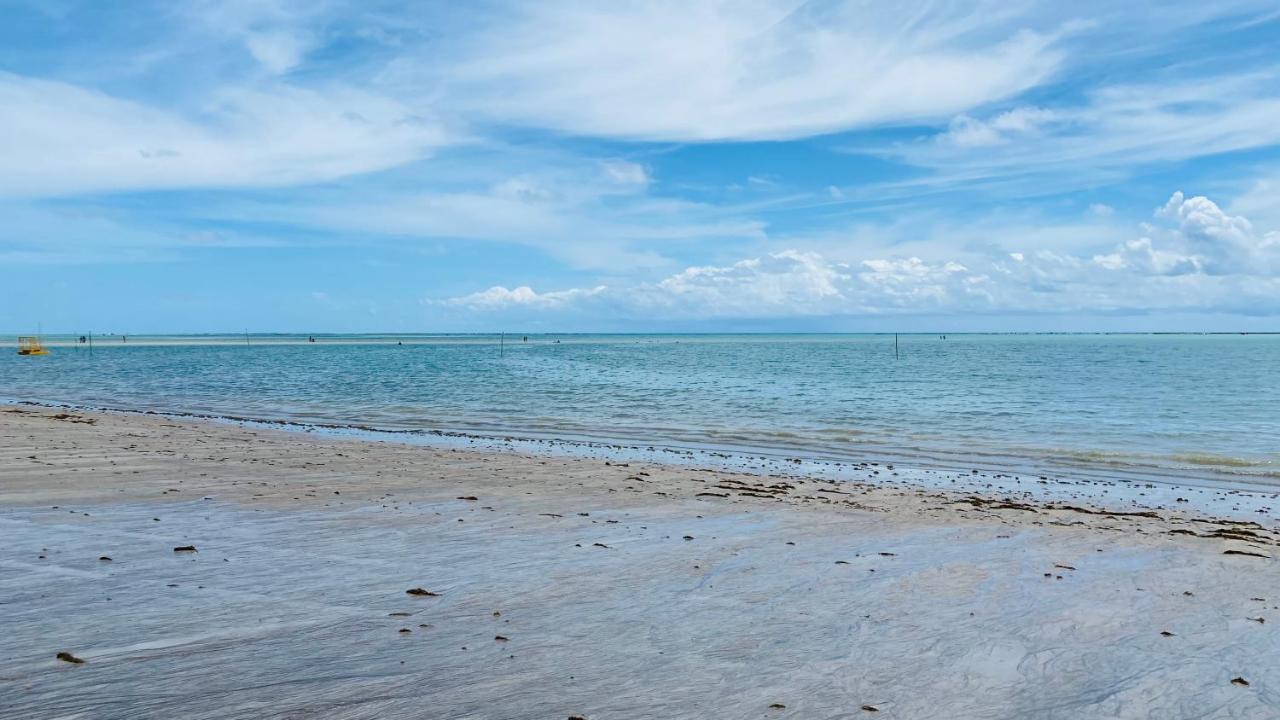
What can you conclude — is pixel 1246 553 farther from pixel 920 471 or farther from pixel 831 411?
pixel 831 411

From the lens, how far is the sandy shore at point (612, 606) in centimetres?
579

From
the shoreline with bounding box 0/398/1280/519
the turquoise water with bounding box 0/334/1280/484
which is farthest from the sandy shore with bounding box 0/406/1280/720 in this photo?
the turquoise water with bounding box 0/334/1280/484

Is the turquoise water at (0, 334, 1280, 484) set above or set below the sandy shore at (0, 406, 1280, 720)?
below

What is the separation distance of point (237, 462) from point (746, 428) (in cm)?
1654

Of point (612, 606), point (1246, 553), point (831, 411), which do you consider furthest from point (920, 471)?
point (831, 411)

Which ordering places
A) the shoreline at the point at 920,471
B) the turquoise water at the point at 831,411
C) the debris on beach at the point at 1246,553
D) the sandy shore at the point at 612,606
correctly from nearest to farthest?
the sandy shore at the point at 612,606, the debris on beach at the point at 1246,553, the shoreline at the point at 920,471, the turquoise water at the point at 831,411

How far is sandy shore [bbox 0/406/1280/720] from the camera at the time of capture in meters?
5.79

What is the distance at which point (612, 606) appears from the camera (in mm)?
7801

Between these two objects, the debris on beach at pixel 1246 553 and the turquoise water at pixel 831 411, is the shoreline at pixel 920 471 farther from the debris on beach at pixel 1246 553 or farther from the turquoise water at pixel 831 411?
the debris on beach at pixel 1246 553

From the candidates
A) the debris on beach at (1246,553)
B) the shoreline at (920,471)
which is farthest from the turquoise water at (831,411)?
the debris on beach at (1246,553)

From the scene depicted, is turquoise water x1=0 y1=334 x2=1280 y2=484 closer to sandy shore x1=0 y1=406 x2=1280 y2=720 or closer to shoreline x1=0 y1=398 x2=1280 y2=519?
shoreline x1=0 y1=398 x2=1280 y2=519

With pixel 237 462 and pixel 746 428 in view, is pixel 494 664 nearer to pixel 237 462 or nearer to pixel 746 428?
pixel 237 462

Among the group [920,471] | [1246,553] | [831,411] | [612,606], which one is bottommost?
[831,411]

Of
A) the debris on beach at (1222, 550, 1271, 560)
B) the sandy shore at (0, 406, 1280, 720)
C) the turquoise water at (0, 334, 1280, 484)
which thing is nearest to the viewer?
the sandy shore at (0, 406, 1280, 720)
